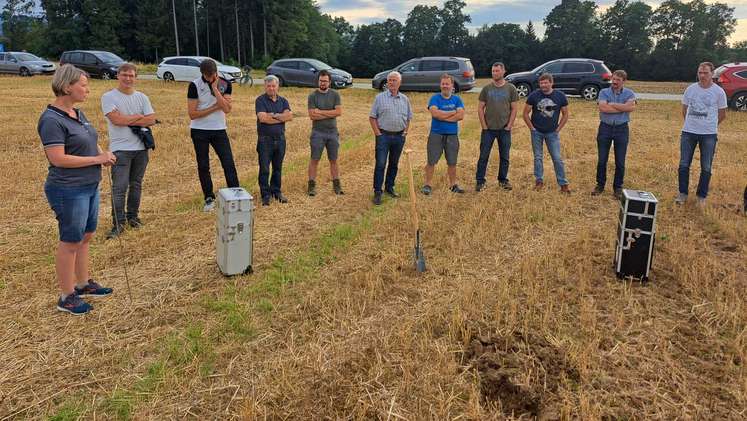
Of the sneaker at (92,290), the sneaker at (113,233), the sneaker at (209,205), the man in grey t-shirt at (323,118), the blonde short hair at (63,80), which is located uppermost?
the blonde short hair at (63,80)

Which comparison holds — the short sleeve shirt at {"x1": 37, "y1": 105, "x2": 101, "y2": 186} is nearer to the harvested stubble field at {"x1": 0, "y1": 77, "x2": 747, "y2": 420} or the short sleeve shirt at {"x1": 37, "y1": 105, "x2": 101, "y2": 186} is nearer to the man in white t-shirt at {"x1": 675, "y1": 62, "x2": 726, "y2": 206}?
the harvested stubble field at {"x1": 0, "y1": 77, "x2": 747, "y2": 420}

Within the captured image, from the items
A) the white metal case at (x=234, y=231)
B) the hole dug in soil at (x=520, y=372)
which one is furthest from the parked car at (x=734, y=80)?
the white metal case at (x=234, y=231)

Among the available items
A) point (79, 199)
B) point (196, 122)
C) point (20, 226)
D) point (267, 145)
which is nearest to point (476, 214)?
point (267, 145)

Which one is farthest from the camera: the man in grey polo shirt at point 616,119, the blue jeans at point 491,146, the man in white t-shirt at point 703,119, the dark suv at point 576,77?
the dark suv at point 576,77

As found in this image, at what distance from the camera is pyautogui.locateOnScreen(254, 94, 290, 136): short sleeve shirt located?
6406mm

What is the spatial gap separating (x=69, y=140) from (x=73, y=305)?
3.96ft

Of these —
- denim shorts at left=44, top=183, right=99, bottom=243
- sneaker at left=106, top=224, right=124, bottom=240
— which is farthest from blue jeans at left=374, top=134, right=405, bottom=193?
denim shorts at left=44, top=183, right=99, bottom=243

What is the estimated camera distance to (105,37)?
50.0m

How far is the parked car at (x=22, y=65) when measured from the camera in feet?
88.1

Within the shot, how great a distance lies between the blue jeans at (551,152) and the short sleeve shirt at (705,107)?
1592 mm

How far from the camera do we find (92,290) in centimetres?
411

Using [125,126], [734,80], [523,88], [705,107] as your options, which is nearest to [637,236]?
[705,107]

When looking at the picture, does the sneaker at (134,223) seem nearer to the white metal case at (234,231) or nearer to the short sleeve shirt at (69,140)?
the white metal case at (234,231)

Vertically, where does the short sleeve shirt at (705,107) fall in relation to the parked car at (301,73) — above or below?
below
